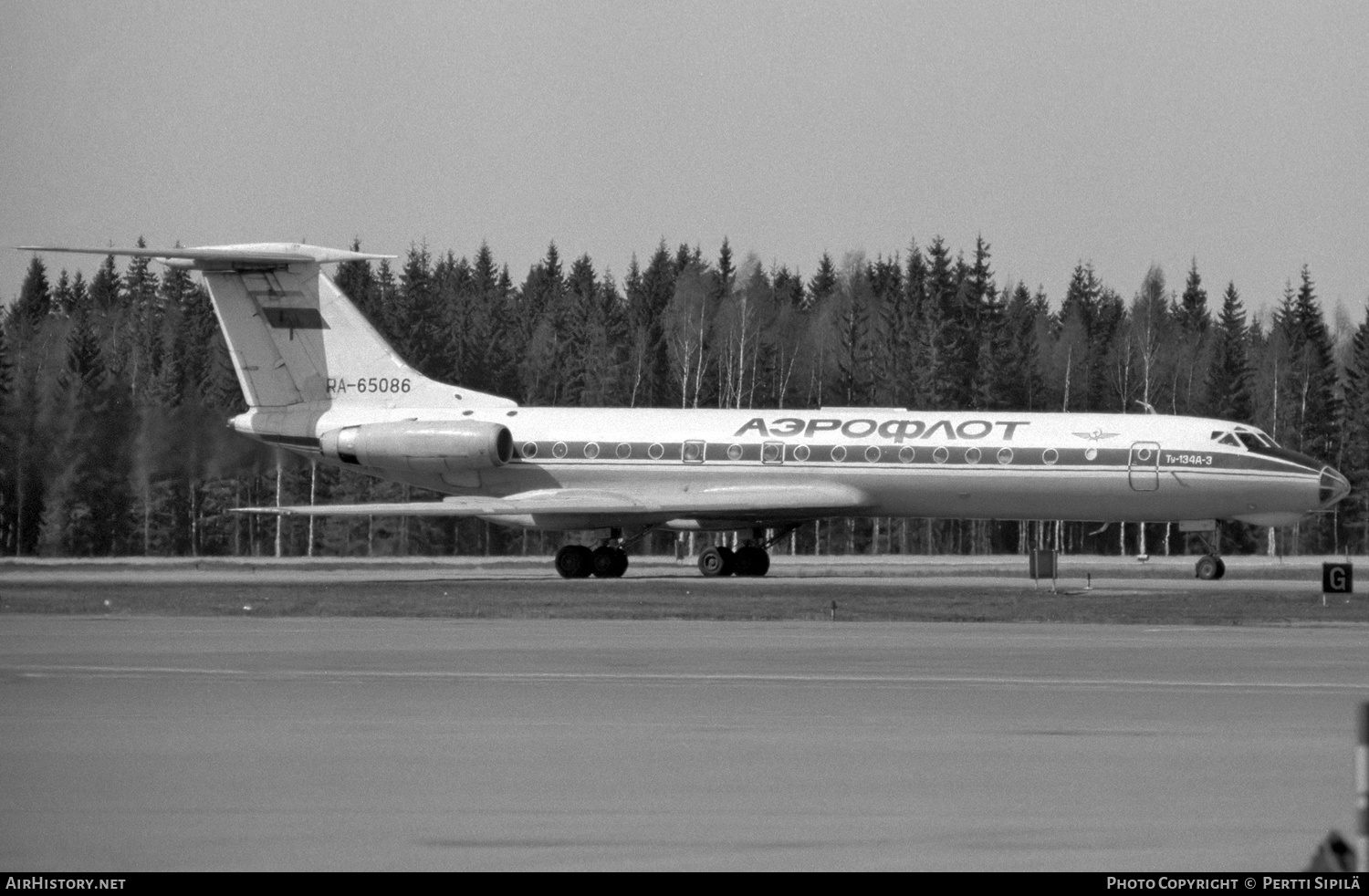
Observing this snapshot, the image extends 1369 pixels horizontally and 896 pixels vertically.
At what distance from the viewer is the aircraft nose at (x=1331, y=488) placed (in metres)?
37.6

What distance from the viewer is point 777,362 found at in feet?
308

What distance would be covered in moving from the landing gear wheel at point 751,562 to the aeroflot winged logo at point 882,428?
247 cm

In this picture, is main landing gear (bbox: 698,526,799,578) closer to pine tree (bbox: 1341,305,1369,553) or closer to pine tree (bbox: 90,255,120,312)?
pine tree (bbox: 1341,305,1369,553)

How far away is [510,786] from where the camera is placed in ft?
36.1

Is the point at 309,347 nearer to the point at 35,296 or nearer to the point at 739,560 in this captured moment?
the point at 739,560

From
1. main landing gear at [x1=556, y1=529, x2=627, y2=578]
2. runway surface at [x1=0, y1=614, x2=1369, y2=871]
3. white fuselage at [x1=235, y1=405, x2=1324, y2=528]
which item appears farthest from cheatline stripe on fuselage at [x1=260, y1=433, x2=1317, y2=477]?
runway surface at [x1=0, y1=614, x2=1369, y2=871]

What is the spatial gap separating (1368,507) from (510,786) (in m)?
77.7

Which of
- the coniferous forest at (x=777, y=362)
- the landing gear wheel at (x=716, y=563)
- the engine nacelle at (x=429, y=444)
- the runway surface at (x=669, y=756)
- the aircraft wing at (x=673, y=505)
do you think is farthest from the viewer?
the coniferous forest at (x=777, y=362)

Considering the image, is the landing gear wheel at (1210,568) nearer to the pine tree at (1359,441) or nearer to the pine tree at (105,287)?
the pine tree at (1359,441)

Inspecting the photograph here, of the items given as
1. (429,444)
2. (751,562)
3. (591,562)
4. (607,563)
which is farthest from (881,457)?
(429,444)

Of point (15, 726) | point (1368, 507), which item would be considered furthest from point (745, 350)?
point (15, 726)

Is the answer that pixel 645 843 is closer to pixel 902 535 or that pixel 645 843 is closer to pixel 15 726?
pixel 15 726

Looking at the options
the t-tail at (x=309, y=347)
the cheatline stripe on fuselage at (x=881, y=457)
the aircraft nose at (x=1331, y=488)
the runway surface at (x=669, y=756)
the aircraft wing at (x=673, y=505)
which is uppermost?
the t-tail at (x=309, y=347)

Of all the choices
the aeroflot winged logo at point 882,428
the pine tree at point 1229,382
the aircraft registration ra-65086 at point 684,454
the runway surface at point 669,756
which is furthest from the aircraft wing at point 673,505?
the pine tree at point 1229,382
